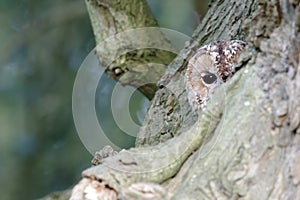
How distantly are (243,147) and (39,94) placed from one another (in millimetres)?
1660

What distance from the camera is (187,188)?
60cm

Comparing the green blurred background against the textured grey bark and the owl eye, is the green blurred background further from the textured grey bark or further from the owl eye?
the owl eye

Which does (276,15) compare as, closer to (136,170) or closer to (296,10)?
(296,10)

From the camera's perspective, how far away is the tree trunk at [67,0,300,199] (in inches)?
23.3

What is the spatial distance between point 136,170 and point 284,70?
0.56ft

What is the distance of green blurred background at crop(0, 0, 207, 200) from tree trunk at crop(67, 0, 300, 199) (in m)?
1.52

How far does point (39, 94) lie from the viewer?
219 centimetres

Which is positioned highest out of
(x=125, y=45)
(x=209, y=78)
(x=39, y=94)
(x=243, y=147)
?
(x=39, y=94)

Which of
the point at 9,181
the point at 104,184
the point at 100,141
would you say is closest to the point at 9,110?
the point at 9,181

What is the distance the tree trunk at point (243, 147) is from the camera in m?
0.59

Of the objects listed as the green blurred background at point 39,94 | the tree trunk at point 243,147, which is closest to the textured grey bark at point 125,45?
the green blurred background at point 39,94

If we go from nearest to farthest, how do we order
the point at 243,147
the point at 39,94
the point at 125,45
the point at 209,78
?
1. the point at 243,147
2. the point at 209,78
3. the point at 125,45
4. the point at 39,94

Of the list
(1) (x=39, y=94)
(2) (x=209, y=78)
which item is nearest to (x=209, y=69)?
(2) (x=209, y=78)

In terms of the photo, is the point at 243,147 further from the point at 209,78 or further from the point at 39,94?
the point at 39,94
